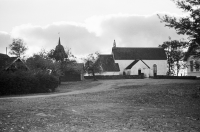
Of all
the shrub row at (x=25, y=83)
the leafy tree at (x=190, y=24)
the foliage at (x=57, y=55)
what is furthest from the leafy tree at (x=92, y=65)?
the leafy tree at (x=190, y=24)

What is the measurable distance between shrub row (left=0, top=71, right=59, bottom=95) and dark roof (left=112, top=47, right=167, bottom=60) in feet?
134

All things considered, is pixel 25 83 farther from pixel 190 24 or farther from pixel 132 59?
pixel 132 59

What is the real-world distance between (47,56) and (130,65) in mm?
27264

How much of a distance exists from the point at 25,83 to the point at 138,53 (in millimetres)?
48690

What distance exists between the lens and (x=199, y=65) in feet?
42.2

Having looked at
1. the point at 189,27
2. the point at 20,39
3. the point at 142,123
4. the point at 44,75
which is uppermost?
the point at 20,39

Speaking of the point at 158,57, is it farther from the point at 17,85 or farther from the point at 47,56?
the point at 17,85

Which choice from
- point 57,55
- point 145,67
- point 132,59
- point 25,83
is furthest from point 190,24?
point 132,59

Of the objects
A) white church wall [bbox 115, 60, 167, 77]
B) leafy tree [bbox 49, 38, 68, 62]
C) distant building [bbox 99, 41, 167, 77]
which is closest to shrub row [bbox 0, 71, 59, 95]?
leafy tree [bbox 49, 38, 68, 62]

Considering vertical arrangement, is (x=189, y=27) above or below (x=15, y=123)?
above

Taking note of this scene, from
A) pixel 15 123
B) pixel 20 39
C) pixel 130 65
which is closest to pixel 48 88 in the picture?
pixel 15 123

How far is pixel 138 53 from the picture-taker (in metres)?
68.9

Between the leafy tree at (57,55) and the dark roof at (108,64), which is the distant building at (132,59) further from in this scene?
the leafy tree at (57,55)

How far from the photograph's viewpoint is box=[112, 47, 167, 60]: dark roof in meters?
67.5
